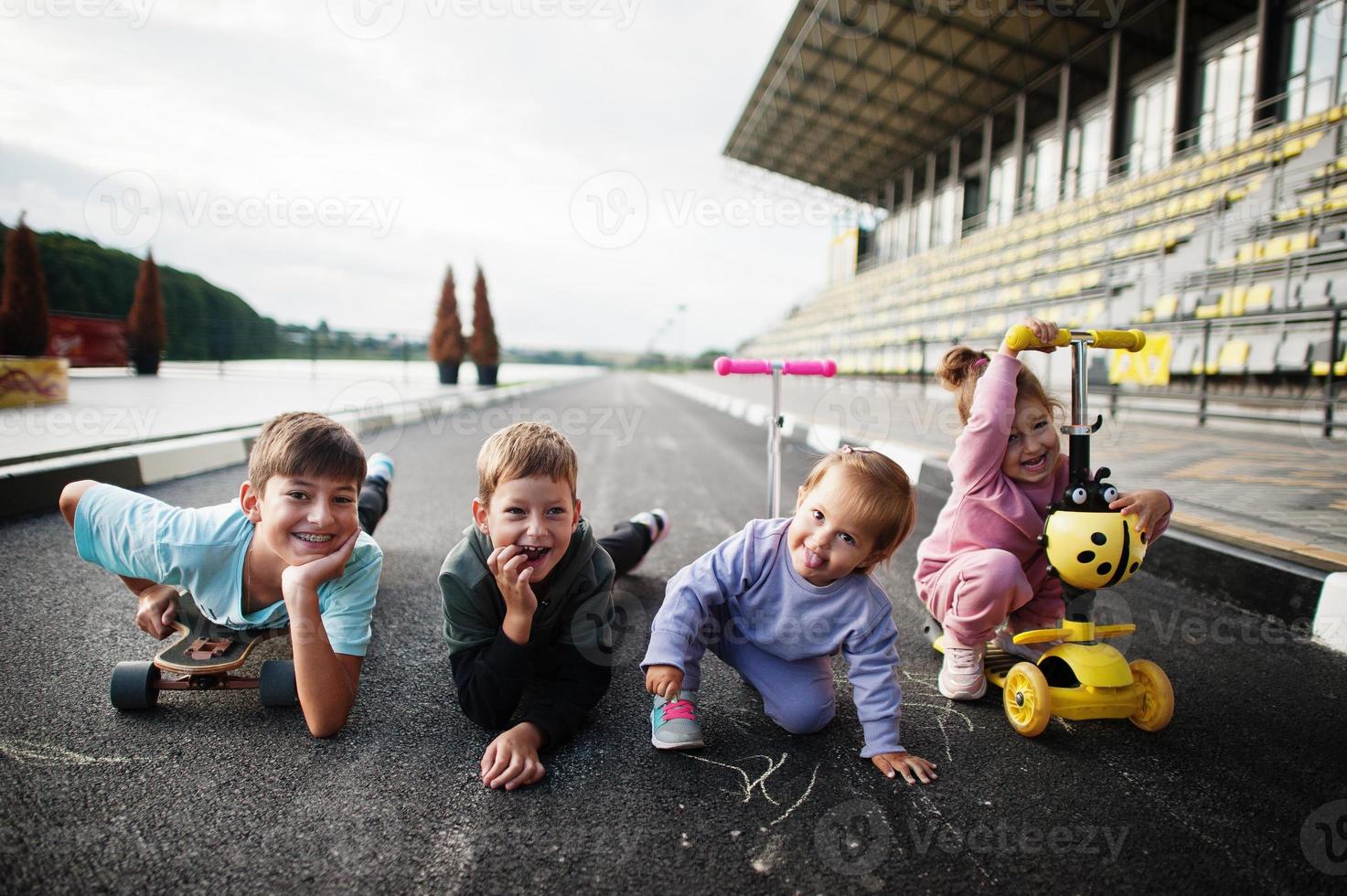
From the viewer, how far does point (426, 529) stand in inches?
136

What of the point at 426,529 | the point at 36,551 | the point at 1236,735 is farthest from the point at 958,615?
the point at 36,551

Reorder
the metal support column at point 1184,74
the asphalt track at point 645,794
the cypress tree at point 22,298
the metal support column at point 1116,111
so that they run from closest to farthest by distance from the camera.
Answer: the asphalt track at point 645,794
the cypress tree at point 22,298
the metal support column at point 1184,74
the metal support column at point 1116,111

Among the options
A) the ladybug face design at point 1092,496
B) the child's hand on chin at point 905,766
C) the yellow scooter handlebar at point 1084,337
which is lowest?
the child's hand on chin at point 905,766

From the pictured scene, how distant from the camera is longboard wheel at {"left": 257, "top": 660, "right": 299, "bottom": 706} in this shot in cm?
164

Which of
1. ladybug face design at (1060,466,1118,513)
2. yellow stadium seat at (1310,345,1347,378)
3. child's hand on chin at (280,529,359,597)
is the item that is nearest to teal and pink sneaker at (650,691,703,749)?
child's hand on chin at (280,529,359,597)

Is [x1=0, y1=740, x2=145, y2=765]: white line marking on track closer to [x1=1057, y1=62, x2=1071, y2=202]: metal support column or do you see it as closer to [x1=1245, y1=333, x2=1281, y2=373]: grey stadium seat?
[x1=1245, y1=333, x2=1281, y2=373]: grey stadium seat

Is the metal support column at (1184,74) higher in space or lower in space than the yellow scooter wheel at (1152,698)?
higher

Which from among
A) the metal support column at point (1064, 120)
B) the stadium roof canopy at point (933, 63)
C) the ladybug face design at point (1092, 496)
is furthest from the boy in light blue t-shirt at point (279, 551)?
the metal support column at point (1064, 120)

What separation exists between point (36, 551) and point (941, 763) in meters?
3.48

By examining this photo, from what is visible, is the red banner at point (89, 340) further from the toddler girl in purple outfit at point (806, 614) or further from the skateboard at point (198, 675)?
the toddler girl in purple outfit at point (806, 614)

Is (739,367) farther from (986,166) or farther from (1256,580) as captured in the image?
(986,166)

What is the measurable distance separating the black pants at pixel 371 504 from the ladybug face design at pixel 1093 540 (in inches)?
93.7

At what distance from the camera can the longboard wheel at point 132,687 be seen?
5.15 ft

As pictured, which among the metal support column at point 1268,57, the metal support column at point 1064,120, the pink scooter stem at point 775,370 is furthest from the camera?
the metal support column at point 1064,120
